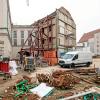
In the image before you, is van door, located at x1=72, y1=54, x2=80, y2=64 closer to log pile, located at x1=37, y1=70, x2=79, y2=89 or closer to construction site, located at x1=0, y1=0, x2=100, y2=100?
construction site, located at x1=0, y1=0, x2=100, y2=100

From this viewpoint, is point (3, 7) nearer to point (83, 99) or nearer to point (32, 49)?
point (32, 49)

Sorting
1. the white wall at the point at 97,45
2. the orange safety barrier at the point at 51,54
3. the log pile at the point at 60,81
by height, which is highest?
the white wall at the point at 97,45

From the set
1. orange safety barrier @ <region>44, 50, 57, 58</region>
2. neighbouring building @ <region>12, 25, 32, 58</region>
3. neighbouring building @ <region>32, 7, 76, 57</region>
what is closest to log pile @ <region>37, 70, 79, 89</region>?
orange safety barrier @ <region>44, 50, 57, 58</region>

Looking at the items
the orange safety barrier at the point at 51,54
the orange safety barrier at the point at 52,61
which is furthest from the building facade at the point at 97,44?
the orange safety barrier at the point at 51,54

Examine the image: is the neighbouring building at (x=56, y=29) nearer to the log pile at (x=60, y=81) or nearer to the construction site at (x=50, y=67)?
the construction site at (x=50, y=67)

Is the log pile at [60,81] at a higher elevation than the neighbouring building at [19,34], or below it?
below

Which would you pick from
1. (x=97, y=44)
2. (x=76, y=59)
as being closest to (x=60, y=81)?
(x=76, y=59)

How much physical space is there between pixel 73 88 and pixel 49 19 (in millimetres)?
28686

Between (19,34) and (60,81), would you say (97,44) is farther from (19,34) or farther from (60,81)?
(60,81)

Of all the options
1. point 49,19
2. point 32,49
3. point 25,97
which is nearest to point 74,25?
point 49,19

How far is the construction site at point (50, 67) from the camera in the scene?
12.6 metres

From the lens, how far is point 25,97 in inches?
458

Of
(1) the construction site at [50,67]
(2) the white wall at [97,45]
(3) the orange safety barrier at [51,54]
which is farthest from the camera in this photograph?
(2) the white wall at [97,45]

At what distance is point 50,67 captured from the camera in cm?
2992
